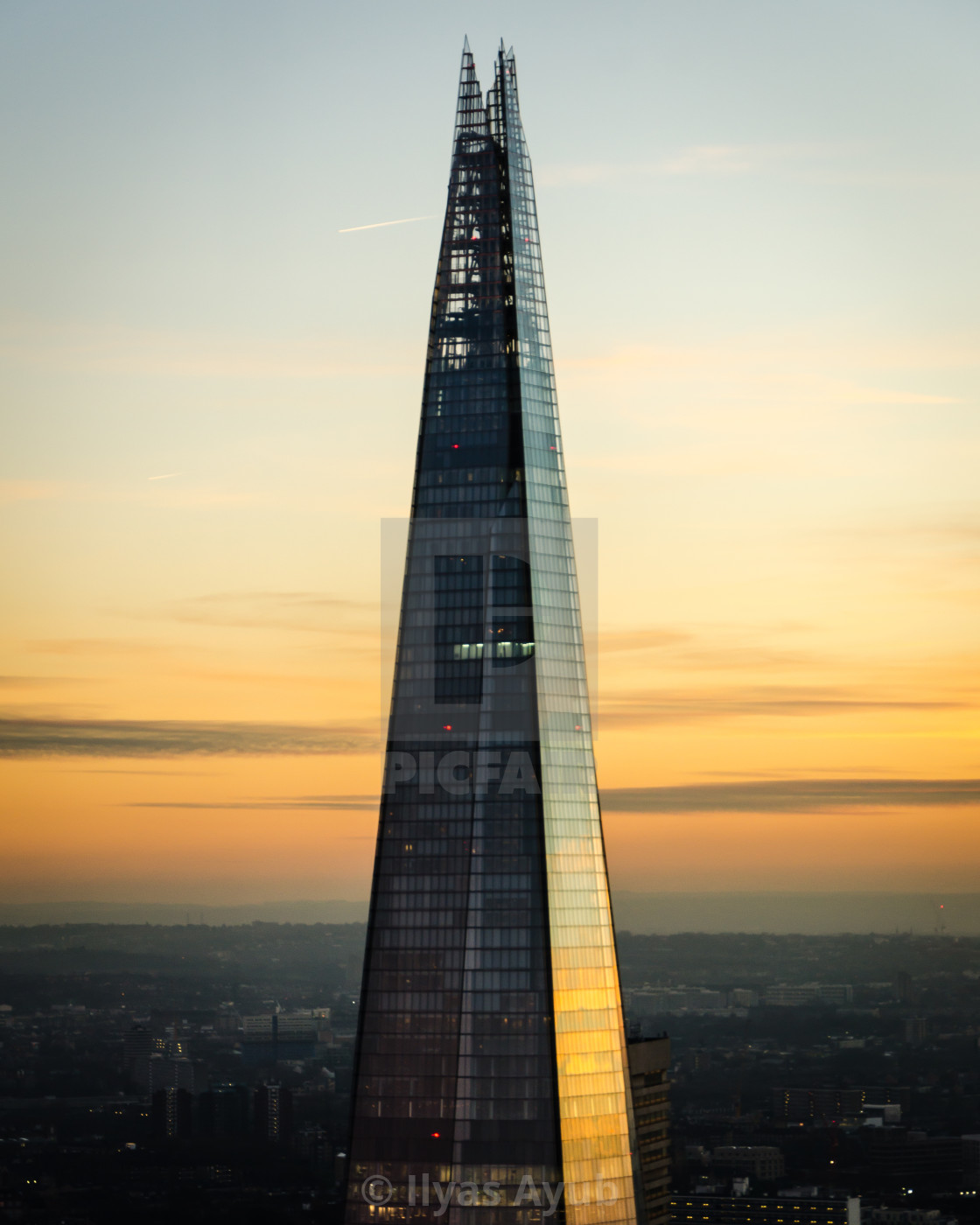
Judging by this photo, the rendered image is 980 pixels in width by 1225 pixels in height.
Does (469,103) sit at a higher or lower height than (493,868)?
higher

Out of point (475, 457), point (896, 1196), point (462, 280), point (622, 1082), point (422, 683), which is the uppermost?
point (462, 280)

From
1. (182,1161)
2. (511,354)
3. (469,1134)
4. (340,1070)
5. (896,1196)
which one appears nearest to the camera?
(469,1134)

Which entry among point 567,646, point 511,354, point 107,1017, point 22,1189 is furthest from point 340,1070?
point 511,354

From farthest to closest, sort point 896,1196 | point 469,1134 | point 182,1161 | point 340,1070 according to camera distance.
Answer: point 896,1196
point 182,1161
point 340,1070
point 469,1134

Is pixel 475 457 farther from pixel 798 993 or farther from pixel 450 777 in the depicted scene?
pixel 798 993

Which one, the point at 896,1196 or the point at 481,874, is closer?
the point at 481,874

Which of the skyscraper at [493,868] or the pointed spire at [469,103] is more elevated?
the pointed spire at [469,103]

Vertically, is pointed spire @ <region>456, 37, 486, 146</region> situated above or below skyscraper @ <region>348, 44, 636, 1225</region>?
above

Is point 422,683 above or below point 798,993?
above
